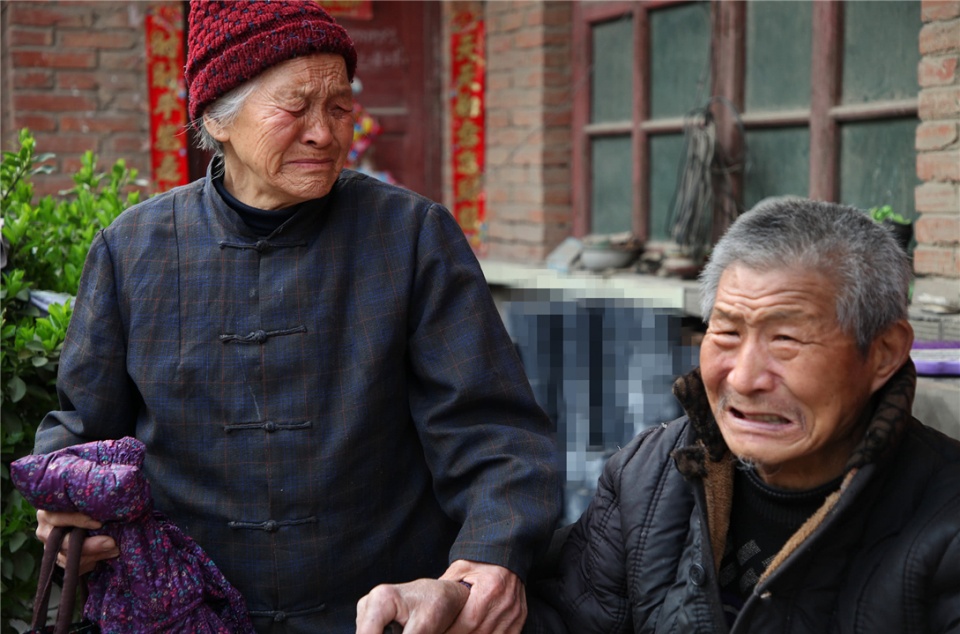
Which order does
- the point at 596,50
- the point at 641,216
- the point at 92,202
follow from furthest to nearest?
the point at 596,50
the point at 641,216
the point at 92,202

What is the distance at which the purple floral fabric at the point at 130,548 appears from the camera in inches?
80.3

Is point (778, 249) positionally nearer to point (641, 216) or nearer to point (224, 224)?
point (224, 224)

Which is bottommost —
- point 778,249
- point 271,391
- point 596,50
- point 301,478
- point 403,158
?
point 301,478

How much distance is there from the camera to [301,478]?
7.15 feet

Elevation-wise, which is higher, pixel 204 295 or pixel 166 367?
pixel 204 295

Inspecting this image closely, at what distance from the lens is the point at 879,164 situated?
13.8 ft

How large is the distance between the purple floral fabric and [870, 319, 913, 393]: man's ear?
1263 millimetres

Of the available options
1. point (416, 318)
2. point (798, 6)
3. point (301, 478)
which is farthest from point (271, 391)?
point (798, 6)

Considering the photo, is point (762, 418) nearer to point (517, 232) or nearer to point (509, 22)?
point (517, 232)

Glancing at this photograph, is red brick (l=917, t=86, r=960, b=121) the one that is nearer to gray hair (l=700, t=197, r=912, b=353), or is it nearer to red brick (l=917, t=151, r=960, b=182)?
red brick (l=917, t=151, r=960, b=182)

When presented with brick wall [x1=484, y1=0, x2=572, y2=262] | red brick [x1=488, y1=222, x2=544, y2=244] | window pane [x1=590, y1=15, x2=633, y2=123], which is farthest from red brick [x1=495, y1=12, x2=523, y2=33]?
red brick [x1=488, y1=222, x2=544, y2=244]

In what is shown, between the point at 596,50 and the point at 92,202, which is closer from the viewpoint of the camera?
the point at 92,202

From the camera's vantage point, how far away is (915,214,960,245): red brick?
3.64 m

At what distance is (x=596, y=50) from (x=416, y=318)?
161 inches
